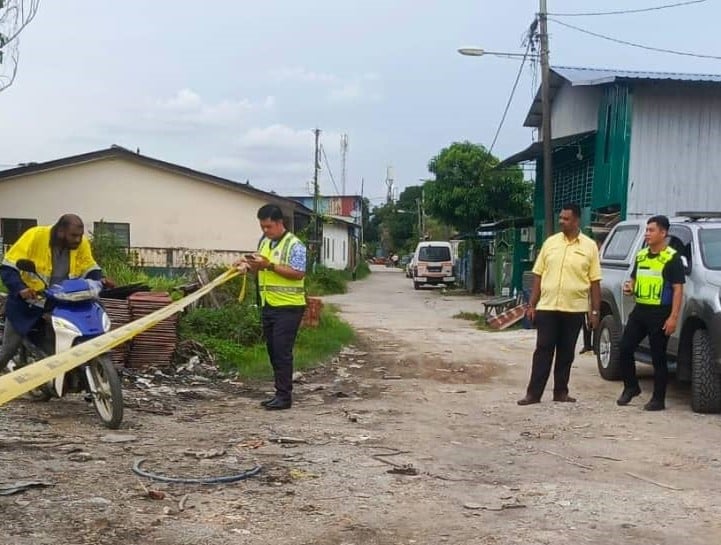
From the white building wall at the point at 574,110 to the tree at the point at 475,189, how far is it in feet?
24.6

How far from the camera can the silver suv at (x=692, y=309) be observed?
23.1ft

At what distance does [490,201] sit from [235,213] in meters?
10.8

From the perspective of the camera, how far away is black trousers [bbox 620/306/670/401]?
7.20 meters

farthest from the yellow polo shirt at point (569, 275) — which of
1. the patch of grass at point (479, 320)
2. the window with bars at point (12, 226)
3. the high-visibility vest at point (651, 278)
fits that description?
the window with bars at point (12, 226)

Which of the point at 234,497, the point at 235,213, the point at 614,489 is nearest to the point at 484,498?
the point at 614,489

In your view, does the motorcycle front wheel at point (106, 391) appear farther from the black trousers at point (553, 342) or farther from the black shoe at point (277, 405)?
the black trousers at point (553, 342)

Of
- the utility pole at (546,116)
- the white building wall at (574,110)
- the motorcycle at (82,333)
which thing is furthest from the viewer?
the white building wall at (574,110)

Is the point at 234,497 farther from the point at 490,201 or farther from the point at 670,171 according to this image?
the point at 490,201

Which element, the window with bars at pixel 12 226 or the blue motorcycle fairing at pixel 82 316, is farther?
the window with bars at pixel 12 226

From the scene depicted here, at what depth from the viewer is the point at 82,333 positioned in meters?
5.99

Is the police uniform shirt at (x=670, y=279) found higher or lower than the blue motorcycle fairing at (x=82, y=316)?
higher

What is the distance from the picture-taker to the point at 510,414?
713cm

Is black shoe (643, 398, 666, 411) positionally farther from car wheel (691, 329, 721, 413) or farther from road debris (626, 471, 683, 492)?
road debris (626, 471, 683, 492)

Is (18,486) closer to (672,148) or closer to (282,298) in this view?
(282,298)
